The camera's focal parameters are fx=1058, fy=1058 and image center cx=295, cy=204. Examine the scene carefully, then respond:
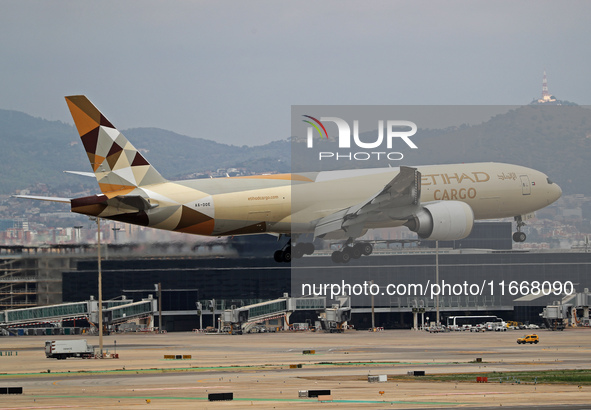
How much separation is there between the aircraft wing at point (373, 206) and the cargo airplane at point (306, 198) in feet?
0.23

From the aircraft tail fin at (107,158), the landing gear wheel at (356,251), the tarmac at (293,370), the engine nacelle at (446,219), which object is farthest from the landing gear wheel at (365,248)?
the aircraft tail fin at (107,158)

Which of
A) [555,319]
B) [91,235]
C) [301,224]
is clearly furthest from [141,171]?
[91,235]

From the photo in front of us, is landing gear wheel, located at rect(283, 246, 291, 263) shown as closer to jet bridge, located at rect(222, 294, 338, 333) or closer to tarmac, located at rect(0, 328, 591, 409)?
tarmac, located at rect(0, 328, 591, 409)

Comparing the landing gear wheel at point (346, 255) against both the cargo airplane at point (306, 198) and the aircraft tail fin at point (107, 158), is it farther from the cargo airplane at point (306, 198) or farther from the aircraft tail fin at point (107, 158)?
the aircraft tail fin at point (107, 158)

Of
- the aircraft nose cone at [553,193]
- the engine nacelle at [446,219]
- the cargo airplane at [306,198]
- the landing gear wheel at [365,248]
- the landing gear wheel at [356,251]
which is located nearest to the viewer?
the cargo airplane at [306,198]

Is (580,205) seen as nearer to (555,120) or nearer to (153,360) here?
(555,120)

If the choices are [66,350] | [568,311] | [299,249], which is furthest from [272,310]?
[299,249]

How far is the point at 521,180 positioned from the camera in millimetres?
78875

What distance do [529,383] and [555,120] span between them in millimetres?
67045

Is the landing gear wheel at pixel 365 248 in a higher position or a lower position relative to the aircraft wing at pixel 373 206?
lower

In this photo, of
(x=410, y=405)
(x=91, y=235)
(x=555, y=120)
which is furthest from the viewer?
(x=91, y=235)

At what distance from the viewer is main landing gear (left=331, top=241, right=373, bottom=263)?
7550 centimetres

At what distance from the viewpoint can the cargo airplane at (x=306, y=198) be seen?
229 feet

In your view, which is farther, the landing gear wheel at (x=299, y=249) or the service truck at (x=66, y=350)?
the service truck at (x=66, y=350)
